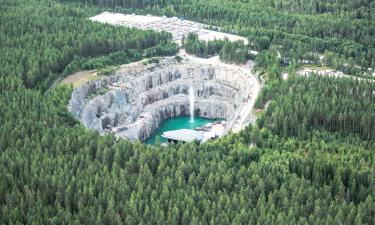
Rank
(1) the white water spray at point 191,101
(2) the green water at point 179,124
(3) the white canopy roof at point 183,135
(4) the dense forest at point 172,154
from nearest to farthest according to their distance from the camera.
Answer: (4) the dense forest at point 172,154, (3) the white canopy roof at point 183,135, (2) the green water at point 179,124, (1) the white water spray at point 191,101

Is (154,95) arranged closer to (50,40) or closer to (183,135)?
(183,135)

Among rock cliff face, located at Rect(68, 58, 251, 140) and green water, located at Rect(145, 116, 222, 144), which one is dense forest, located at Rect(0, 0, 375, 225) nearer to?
rock cliff face, located at Rect(68, 58, 251, 140)

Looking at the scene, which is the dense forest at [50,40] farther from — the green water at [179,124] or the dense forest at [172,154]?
the green water at [179,124]

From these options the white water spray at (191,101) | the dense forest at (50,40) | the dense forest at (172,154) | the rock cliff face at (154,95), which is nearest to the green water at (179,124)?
the white water spray at (191,101)

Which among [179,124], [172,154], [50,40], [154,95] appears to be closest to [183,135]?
[179,124]

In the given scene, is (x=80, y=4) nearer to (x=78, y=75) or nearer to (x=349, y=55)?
(x=78, y=75)

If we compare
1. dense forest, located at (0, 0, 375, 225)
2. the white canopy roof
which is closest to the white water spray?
dense forest, located at (0, 0, 375, 225)
